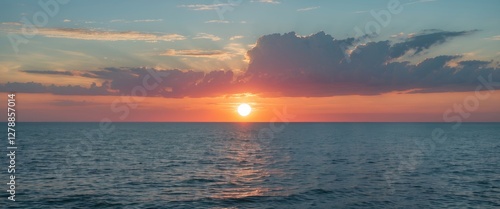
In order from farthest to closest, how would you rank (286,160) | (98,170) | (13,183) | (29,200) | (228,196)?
(286,160) → (98,170) → (13,183) → (228,196) → (29,200)

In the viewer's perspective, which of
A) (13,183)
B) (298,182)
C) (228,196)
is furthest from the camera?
(298,182)

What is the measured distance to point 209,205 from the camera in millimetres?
48406

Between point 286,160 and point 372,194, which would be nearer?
point 372,194

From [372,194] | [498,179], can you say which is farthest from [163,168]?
[498,179]

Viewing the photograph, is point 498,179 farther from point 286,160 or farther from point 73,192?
point 73,192

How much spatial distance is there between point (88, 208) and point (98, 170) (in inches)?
1127

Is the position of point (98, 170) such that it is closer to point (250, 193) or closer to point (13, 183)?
point (13, 183)

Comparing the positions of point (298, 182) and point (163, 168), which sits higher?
point (163, 168)

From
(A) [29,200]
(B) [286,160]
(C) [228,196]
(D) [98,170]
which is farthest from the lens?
(B) [286,160]

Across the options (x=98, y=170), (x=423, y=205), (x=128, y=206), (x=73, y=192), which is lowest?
(x=423, y=205)

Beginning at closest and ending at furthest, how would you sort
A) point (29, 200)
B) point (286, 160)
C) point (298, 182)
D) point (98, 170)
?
point (29, 200), point (298, 182), point (98, 170), point (286, 160)

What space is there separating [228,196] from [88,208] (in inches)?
660

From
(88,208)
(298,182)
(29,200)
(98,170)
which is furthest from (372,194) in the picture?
(98,170)

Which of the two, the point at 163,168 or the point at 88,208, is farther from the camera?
the point at 163,168
